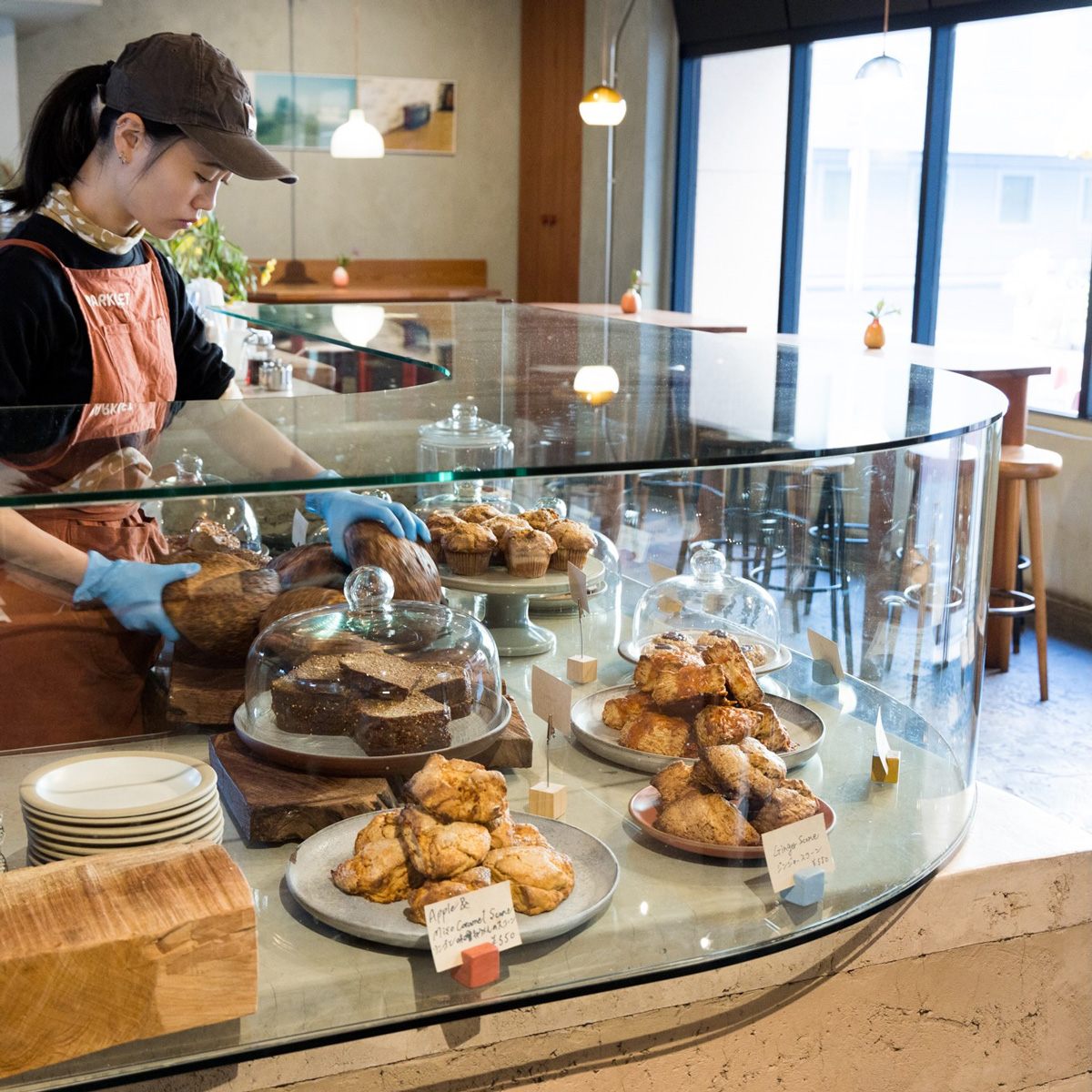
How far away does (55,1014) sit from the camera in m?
0.84

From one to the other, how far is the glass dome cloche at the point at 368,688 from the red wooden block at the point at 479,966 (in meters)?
0.20

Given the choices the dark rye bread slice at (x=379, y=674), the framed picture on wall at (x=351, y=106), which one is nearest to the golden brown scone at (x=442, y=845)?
the dark rye bread slice at (x=379, y=674)

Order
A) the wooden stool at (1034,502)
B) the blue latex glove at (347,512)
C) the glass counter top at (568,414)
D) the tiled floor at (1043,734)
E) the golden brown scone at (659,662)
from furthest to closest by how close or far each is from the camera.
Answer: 1. the wooden stool at (1034,502)
2. the tiled floor at (1043,734)
3. the golden brown scone at (659,662)
4. the blue latex glove at (347,512)
5. the glass counter top at (568,414)

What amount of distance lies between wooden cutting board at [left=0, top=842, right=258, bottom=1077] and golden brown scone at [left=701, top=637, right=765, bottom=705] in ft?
1.84

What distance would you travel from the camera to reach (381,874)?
100cm

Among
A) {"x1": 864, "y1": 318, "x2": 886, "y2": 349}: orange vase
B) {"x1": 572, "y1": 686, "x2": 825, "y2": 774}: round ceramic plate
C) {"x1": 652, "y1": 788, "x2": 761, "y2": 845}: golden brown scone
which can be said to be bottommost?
{"x1": 652, "y1": 788, "x2": 761, "y2": 845}: golden brown scone

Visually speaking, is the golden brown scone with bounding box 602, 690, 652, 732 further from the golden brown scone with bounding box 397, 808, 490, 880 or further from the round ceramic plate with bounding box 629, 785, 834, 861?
the golden brown scone with bounding box 397, 808, 490, 880

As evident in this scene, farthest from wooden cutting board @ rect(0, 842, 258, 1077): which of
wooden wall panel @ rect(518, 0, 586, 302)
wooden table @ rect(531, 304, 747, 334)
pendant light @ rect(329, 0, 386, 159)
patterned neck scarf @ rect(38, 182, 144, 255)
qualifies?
wooden wall panel @ rect(518, 0, 586, 302)

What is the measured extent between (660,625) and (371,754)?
0.45 metres

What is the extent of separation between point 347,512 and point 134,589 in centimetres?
21

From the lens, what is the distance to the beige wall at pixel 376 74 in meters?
7.96

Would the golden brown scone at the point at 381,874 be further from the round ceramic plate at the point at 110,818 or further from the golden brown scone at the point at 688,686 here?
the golden brown scone at the point at 688,686

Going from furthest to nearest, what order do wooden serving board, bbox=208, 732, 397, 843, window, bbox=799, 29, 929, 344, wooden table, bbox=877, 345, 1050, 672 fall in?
window, bbox=799, 29, 929, 344 < wooden table, bbox=877, 345, 1050, 672 < wooden serving board, bbox=208, 732, 397, 843

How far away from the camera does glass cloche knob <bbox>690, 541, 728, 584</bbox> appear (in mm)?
1380
